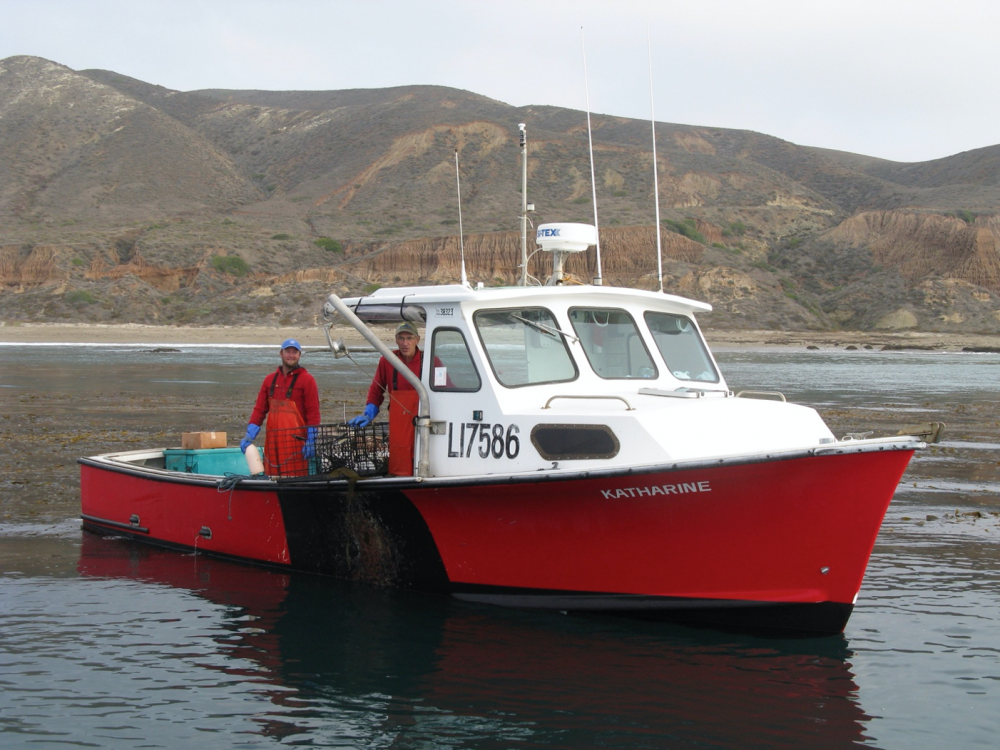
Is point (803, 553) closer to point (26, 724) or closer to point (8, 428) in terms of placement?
point (26, 724)

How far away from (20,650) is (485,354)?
379 centimetres

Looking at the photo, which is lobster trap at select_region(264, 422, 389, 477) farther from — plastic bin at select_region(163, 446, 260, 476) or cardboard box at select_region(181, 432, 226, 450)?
cardboard box at select_region(181, 432, 226, 450)

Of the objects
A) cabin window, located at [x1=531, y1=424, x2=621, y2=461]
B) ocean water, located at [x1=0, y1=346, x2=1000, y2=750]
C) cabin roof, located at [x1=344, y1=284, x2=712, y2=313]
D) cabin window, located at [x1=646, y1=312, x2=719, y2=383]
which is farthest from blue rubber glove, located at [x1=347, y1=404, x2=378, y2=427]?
cabin window, located at [x1=646, y1=312, x2=719, y2=383]

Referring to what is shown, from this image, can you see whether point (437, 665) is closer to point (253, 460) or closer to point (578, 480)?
point (578, 480)

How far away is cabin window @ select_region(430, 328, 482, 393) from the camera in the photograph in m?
7.40

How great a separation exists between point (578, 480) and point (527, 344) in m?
1.46

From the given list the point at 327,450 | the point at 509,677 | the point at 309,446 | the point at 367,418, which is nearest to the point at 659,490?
the point at 509,677

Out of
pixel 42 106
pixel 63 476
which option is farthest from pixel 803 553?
pixel 42 106

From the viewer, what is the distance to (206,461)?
10.5 metres

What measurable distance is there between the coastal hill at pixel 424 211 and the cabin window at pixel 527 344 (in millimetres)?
28909

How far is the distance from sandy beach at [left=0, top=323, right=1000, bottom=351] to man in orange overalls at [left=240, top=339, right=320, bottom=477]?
1621 inches

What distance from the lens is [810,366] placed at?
1615 inches

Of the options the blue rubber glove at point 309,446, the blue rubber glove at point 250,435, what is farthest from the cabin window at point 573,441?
the blue rubber glove at point 250,435

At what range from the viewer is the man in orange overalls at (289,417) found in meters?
8.37
